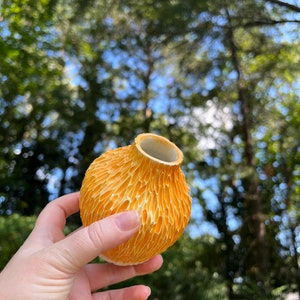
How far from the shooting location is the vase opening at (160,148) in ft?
5.80

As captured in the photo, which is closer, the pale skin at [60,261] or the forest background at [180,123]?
the pale skin at [60,261]

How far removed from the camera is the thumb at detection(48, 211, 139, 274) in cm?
145

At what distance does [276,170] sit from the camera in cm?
905

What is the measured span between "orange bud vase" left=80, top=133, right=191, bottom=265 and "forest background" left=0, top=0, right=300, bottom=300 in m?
3.84

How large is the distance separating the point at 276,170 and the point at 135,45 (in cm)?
457

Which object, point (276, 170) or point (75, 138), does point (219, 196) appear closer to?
point (276, 170)

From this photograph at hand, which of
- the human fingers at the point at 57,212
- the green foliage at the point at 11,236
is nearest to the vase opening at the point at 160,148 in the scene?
the human fingers at the point at 57,212

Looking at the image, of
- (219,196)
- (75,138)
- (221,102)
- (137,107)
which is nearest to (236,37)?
(221,102)

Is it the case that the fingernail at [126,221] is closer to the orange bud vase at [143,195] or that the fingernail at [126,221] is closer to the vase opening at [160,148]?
the orange bud vase at [143,195]

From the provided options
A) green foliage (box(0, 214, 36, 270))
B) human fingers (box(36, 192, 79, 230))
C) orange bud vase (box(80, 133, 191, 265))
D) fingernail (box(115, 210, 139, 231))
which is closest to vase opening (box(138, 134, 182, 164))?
orange bud vase (box(80, 133, 191, 265))

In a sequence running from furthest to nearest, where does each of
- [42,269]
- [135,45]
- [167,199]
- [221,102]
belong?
[135,45] → [221,102] → [167,199] → [42,269]

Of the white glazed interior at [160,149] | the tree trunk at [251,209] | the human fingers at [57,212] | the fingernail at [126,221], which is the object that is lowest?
the tree trunk at [251,209]

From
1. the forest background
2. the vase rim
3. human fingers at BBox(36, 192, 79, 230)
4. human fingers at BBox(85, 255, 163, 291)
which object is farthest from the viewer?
the forest background

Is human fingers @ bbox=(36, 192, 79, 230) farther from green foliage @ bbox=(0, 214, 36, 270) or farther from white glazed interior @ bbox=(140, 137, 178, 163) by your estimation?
green foliage @ bbox=(0, 214, 36, 270)
